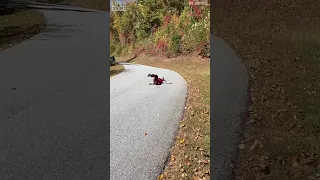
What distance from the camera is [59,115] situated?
6.92m

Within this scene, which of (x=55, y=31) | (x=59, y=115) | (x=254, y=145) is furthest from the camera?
(x=55, y=31)

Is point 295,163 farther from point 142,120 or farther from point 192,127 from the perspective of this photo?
point 142,120

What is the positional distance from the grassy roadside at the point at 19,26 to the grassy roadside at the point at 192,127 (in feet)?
34.8

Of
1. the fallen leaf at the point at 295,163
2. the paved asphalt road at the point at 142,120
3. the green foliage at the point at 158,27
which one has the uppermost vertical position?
the green foliage at the point at 158,27

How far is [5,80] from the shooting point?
9.70 metres

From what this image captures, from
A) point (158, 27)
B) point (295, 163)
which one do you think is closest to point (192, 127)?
point (295, 163)

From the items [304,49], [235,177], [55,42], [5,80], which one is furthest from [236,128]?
[55,42]

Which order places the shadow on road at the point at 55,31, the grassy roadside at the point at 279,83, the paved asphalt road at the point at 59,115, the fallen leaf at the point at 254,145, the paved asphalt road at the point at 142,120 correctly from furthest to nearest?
the shadow on road at the point at 55,31 → the fallen leaf at the point at 254,145 → the grassy roadside at the point at 279,83 → the paved asphalt road at the point at 142,120 → the paved asphalt road at the point at 59,115

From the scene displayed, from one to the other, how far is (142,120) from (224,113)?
194 cm

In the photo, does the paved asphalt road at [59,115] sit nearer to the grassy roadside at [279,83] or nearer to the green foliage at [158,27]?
the green foliage at [158,27]

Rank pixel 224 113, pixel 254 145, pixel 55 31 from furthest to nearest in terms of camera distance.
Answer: pixel 55 31
pixel 224 113
pixel 254 145

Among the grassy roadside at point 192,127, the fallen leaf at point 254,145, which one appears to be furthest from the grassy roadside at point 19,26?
the fallen leaf at point 254,145

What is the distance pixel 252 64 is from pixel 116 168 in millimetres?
8208

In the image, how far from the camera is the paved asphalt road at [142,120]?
520 centimetres
